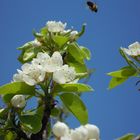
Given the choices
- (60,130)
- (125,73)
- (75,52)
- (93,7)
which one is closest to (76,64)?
(75,52)

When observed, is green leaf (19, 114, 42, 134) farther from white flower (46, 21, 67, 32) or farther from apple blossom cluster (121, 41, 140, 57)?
white flower (46, 21, 67, 32)

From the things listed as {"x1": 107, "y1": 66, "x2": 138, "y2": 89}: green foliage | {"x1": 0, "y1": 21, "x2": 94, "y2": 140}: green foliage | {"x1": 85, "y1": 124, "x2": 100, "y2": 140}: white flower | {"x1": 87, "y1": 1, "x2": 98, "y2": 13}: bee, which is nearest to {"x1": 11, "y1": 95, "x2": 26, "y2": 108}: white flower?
{"x1": 0, "y1": 21, "x2": 94, "y2": 140}: green foliage

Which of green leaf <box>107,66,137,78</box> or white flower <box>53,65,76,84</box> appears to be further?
green leaf <box>107,66,137,78</box>

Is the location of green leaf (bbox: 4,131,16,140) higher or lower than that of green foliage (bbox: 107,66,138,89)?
lower

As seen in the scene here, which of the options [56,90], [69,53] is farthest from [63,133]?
[69,53]

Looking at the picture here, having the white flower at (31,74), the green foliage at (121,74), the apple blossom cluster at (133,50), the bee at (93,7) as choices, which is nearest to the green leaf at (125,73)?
the green foliage at (121,74)
